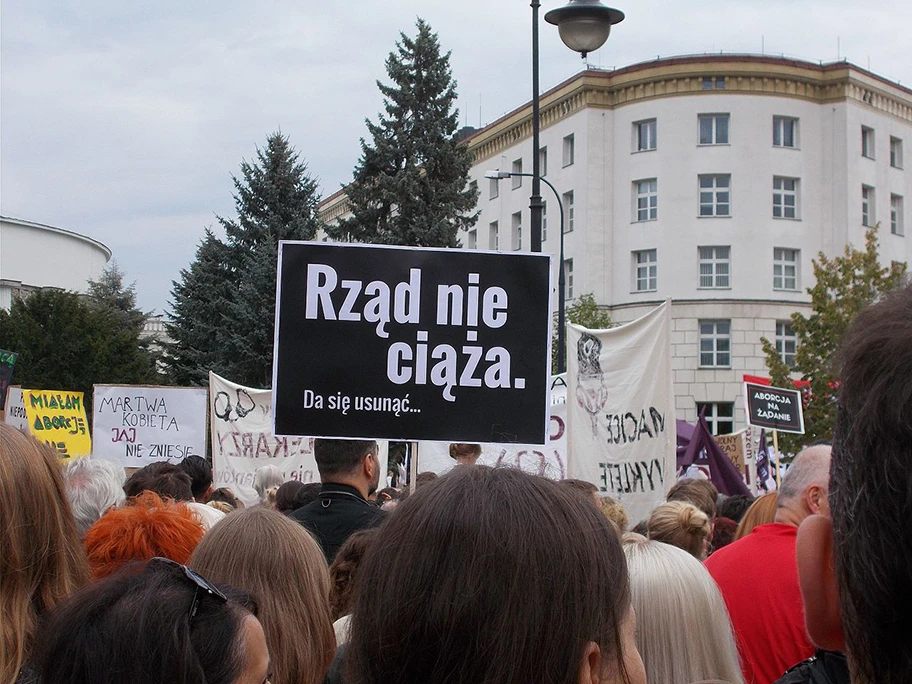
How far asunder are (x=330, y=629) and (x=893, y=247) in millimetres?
52480

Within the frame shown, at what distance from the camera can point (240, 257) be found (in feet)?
126

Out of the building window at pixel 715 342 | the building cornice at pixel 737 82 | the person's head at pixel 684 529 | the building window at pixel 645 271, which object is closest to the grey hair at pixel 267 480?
the person's head at pixel 684 529

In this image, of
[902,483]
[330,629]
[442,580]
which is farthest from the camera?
[330,629]

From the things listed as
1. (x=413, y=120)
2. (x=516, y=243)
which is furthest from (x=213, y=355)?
(x=516, y=243)

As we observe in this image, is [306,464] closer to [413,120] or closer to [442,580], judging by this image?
[442,580]

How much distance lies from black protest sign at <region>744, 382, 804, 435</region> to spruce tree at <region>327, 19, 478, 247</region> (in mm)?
21629

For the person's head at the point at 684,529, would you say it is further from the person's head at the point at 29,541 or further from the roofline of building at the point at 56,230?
the roofline of building at the point at 56,230

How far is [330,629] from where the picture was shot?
3.07 metres

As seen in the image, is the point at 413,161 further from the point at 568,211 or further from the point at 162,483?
the point at 162,483

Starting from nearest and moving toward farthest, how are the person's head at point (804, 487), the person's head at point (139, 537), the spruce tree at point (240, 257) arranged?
1. the person's head at point (139, 537)
2. the person's head at point (804, 487)
3. the spruce tree at point (240, 257)

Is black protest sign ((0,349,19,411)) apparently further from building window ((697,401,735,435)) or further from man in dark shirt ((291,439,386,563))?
building window ((697,401,735,435))

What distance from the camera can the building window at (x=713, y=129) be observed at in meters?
48.8

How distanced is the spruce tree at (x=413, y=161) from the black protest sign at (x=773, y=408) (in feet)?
71.0

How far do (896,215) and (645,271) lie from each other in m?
12.5
